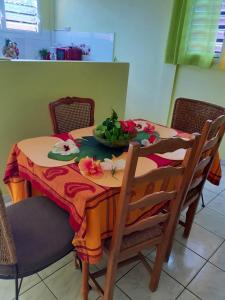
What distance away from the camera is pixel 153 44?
3109 millimetres

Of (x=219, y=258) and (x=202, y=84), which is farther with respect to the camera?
(x=202, y=84)

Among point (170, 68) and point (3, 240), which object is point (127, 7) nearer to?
point (170, 68)

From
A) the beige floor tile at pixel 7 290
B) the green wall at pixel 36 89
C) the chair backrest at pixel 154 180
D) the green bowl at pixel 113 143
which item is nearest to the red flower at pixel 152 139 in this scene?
the green bowl at pixel 113 143

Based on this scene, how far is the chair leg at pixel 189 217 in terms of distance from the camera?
1.62 m

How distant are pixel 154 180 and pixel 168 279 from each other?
2.70ft

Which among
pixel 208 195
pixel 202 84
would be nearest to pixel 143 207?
pixel 208 195

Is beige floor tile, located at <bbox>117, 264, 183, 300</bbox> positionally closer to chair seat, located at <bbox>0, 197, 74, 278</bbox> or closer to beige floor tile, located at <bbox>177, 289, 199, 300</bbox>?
beige floor tile, located at <bbox>177, 289, 199, 300</bbox>

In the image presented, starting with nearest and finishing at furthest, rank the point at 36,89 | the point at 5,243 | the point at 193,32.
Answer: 1. the point at 5,243
2. the point at 36,89
3. the point at 193,32

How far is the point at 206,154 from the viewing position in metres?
1.49

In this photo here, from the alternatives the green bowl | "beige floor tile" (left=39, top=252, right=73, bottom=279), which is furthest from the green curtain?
"beige floor tile" (left=39, top=252, right=73, bottom=279)

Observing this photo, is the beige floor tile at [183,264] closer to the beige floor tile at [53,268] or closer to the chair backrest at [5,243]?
the beige floor tile at [53,268]

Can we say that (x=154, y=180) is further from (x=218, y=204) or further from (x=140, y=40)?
(x=140, y=40)

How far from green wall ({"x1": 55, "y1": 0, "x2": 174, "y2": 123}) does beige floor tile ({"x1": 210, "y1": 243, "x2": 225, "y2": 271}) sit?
198 cm

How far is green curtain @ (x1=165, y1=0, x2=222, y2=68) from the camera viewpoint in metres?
2.60
